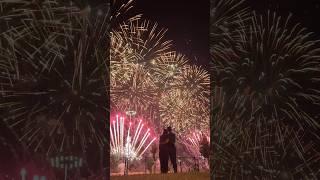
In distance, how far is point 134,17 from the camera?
438 inches

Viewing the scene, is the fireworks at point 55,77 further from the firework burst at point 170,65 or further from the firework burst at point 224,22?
the firework burst at point 170,65

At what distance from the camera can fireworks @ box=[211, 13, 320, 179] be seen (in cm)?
598

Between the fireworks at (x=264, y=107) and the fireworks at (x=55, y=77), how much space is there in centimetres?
153

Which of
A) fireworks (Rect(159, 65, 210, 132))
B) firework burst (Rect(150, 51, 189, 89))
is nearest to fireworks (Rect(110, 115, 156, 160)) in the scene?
fireworks (Rect(159, 65, 210, 132))

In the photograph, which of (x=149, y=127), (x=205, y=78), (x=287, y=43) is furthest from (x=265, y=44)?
(x=149, y=127)

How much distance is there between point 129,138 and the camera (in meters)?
14.8

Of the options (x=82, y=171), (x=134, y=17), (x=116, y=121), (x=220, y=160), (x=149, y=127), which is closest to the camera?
(x=82, y=171)

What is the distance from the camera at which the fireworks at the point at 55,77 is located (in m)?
5.05

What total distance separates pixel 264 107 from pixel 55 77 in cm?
264

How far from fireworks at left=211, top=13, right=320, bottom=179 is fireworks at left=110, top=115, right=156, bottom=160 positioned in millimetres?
6714

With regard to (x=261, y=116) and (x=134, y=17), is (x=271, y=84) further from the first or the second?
(x=134, y=17)

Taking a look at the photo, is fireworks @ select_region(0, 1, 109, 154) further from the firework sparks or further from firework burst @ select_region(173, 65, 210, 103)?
the firework sparks

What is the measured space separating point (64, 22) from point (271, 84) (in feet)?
8.86

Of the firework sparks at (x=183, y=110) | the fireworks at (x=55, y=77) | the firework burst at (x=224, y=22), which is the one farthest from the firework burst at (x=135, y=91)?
the fireworks at (x=55, y=77)
